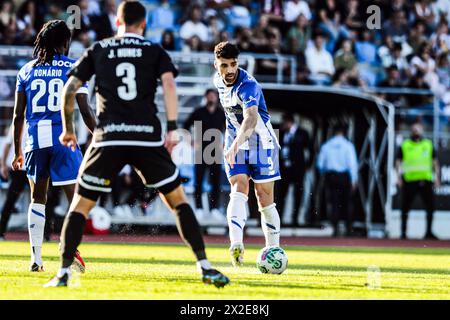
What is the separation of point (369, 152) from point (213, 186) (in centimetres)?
411

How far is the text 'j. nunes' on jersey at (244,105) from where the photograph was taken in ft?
34.1

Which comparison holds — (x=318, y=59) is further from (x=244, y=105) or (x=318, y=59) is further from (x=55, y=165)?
(x=55, y=165)

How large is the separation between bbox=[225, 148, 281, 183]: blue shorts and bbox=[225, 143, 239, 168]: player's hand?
0.07 metres

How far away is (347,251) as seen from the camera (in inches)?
641

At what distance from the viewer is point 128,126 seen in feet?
25.8

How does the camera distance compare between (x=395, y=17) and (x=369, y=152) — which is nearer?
(x=369, y=152)

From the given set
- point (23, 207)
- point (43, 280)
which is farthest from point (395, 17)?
point (43, 280)

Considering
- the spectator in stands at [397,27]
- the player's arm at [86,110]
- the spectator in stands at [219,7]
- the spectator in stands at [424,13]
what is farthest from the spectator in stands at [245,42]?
the player's arm at [86,110]

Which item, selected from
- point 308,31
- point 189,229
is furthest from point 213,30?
point 189,229

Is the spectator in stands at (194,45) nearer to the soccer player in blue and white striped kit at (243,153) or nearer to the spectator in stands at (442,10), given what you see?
the spectator in stands at (442,10)

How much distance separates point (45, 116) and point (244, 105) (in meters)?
2.07
